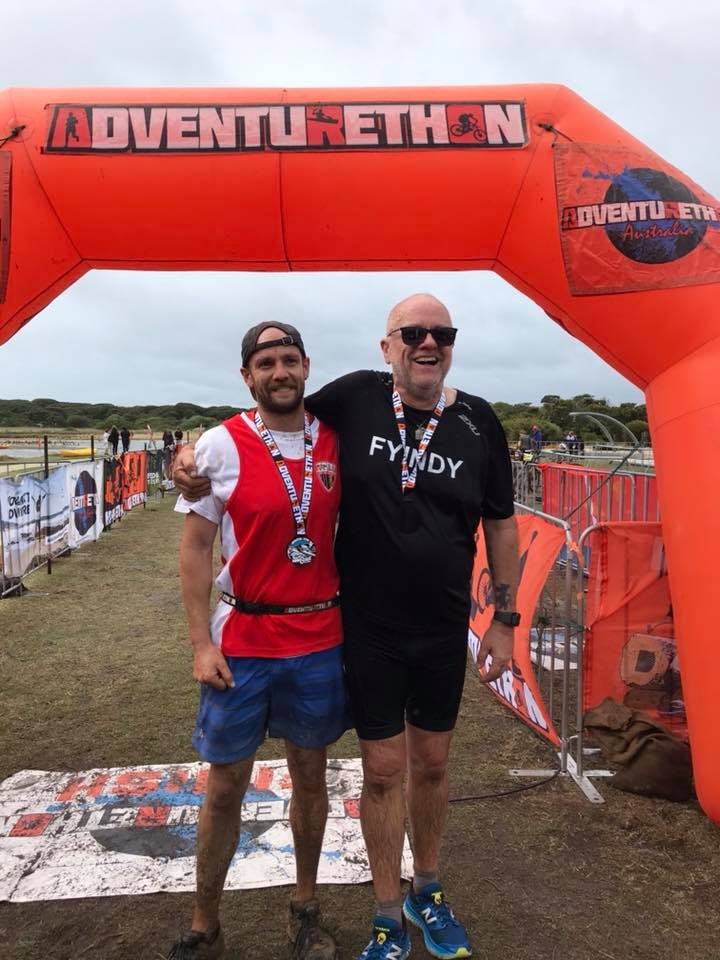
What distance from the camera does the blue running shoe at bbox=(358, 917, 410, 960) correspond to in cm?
240

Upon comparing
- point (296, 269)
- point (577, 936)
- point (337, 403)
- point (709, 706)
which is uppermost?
point (296, 269)

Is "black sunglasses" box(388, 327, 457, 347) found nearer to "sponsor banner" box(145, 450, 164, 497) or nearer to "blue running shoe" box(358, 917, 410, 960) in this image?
"blue running shoe" box(358, 917, 410, 960)

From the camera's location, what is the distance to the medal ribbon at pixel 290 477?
2.38 metres

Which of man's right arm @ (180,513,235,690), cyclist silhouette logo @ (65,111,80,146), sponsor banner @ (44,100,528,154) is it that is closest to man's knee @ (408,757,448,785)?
man's right arm @ (180,513,235,690)

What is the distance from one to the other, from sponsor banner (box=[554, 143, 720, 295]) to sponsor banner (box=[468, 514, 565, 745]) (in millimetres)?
1579

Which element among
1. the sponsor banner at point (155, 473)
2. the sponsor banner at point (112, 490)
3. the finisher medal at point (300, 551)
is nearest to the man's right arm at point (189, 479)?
the finisher medal at point (300, 551)

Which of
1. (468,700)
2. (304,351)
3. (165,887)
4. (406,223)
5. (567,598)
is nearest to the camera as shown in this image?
(304,351)

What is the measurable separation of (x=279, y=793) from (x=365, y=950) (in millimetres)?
1298

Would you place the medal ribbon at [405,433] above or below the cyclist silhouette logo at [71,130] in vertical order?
below

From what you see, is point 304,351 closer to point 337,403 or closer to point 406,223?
point 337,403

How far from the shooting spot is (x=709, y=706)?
311cm

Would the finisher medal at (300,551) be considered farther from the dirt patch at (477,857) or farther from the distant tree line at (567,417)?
the distant tree line at (567,417)

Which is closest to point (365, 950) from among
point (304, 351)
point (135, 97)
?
point (304, 351)

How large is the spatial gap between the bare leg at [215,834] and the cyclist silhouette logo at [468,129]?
2931 millimetres
